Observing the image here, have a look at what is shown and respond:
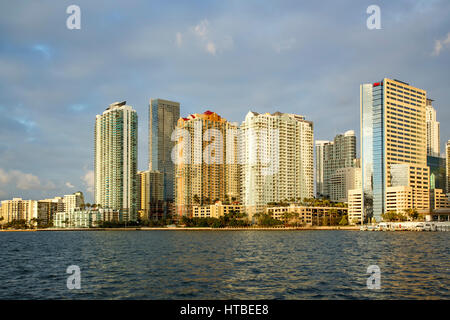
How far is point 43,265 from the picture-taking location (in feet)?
216

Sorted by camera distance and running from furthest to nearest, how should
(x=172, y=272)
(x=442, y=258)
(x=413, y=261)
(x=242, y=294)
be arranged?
(x=442, y=258)
(x=413, y=261)
(x=172, y=272)
(x=242, y=294)

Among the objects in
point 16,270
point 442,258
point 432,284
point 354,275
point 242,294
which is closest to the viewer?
point 242,294

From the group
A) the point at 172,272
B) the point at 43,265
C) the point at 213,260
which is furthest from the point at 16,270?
the point at 213,260

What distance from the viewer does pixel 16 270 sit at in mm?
59875

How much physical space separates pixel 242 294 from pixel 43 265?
39.7 meters
